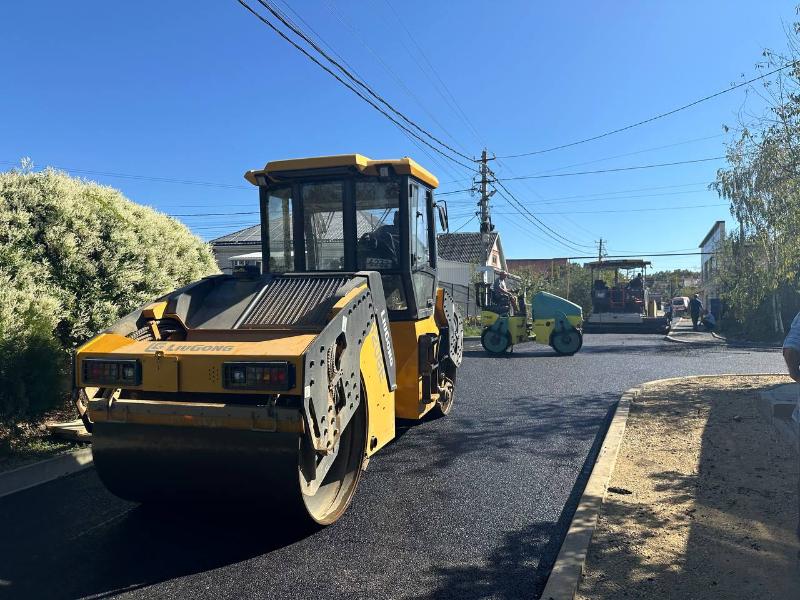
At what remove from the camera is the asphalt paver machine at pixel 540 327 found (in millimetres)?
14253

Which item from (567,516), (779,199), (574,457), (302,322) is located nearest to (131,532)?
(302,322)

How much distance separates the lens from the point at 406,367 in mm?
5562

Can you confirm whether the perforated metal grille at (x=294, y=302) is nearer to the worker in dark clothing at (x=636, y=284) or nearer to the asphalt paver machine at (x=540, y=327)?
the asphalt paver machine at (x=540, y=327)

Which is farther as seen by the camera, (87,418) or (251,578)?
(87,418)

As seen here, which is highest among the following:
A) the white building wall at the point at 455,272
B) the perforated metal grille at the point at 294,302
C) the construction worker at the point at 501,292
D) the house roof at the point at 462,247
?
the house roof at the point at 462,247

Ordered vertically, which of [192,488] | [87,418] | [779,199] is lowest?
[192,488]

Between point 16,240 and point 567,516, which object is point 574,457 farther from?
point 16,240

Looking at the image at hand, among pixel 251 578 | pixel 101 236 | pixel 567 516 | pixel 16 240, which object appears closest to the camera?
pixel 251 578

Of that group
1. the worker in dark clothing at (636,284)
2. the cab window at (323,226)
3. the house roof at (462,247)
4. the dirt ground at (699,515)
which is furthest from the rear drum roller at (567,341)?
the house roof at (462,247)

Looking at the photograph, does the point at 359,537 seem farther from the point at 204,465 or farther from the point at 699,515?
the point at 699,515

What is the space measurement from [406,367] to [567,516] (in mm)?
1949

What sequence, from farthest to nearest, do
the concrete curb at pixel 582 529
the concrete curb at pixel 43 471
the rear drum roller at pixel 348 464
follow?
the concrete curb at pixel 43 471 < the rear drum roller at pixel 348 464 < the concrete curb at pixel 582 529

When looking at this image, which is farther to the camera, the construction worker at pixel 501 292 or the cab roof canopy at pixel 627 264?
the cab roof canopy at pixel 627 264

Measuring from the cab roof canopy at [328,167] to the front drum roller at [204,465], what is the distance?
282 cm
